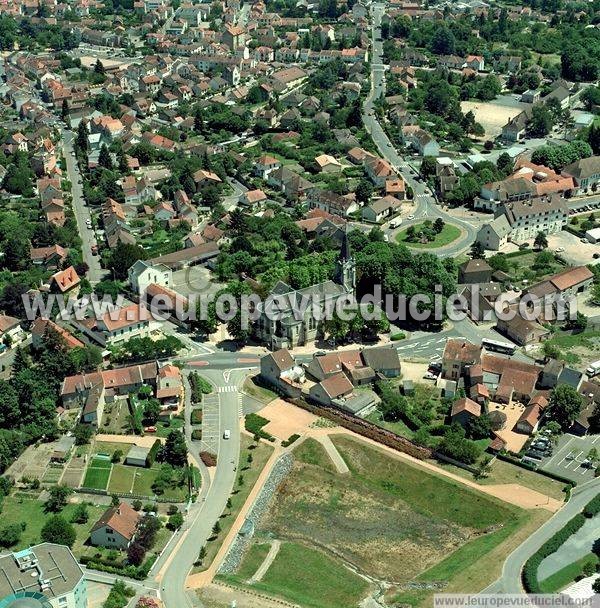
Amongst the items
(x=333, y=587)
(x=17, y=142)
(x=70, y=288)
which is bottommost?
(x=333, y=587)

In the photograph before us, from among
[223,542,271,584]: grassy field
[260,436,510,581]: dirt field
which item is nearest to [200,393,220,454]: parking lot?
[260,436,510,581]: dirt field

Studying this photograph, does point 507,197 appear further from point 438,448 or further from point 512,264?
point 438,448

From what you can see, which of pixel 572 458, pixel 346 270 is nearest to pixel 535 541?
pixel 572 458

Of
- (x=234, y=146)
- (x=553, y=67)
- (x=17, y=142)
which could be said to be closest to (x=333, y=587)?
(x=234, y=146)

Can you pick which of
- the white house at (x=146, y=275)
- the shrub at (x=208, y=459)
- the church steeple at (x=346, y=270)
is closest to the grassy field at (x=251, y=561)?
the shrub at (x=208, y=459)

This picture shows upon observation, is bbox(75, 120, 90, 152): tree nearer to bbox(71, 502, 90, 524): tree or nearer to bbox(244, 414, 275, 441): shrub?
bbox(244, 414, 275, 441): shrub
